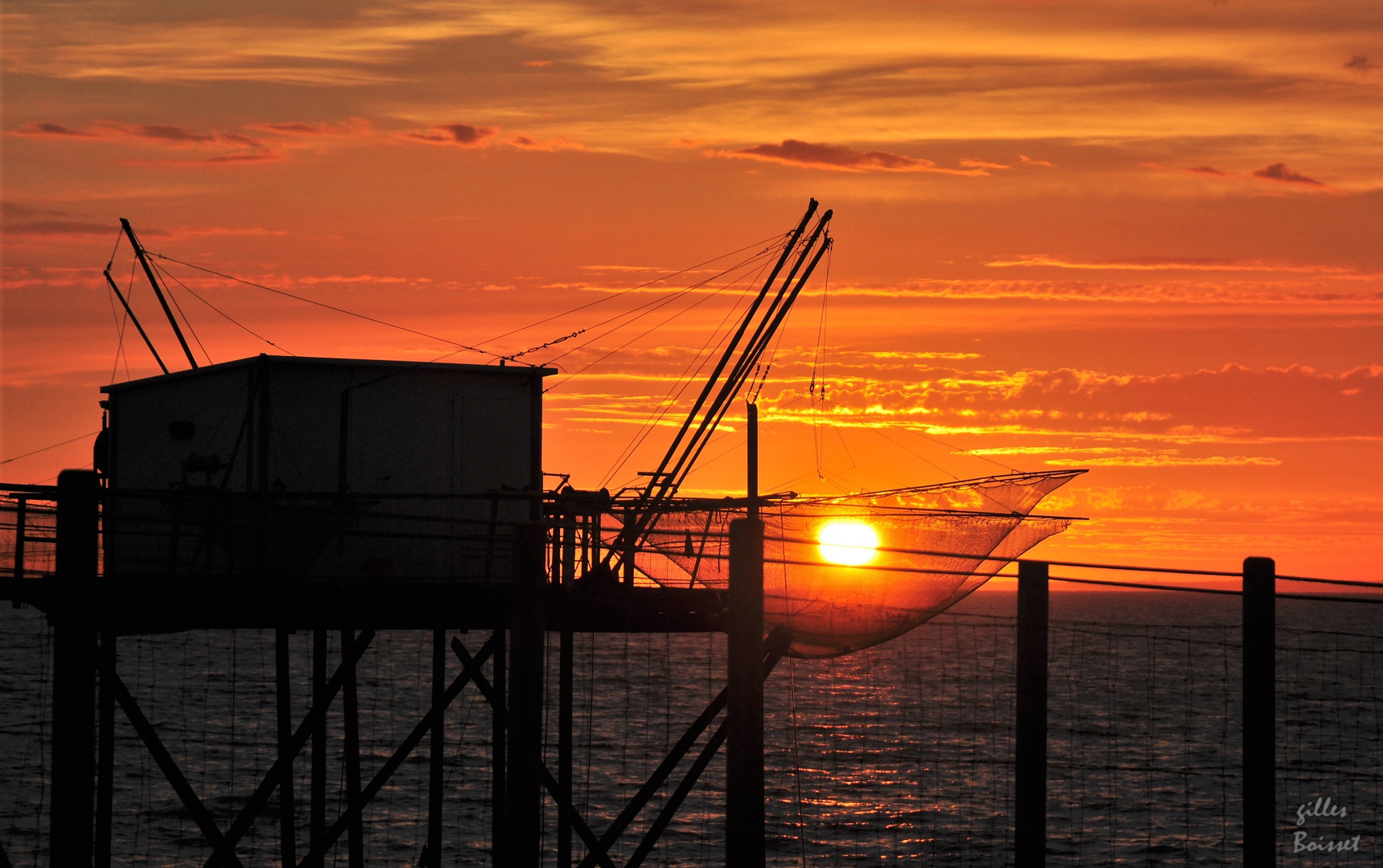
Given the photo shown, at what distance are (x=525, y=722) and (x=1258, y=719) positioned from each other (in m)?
5.33

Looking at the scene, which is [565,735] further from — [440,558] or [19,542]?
[19,542]

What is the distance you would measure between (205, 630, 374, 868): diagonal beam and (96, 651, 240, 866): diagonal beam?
0.53ft

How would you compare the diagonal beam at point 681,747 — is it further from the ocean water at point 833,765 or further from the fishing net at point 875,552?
the ocean water at point 833,765

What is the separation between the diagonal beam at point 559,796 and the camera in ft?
60.2

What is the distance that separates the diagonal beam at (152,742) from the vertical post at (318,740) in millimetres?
1831

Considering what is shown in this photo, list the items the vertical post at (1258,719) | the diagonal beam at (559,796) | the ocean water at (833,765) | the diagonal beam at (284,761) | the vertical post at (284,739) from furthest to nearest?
the ocean water at (833,765)
the vertical post at (284,739)
the diagonal beam at (284,761)
the diagonal beam at (559,796)
the vertical post at (1258,719)

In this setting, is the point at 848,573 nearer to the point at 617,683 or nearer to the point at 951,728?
the point at 951,728

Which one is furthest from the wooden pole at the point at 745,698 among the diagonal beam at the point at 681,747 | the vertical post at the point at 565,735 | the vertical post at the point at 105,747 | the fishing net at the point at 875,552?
the vertical post at the point at 565,735

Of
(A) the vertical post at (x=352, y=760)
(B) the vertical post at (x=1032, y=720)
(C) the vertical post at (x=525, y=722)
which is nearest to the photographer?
(B) the vertical post at (x=1032, y=720)

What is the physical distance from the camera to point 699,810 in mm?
50094

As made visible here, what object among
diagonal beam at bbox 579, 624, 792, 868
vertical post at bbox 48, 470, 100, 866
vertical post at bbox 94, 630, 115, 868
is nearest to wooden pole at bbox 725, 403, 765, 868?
diagonal beam at bbox 579, 624, 792, 868

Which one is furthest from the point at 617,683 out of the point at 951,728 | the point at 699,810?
the point at 699,810

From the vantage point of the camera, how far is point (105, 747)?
18141mm

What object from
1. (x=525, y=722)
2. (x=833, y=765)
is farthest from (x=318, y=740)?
(x=833, y=765)
